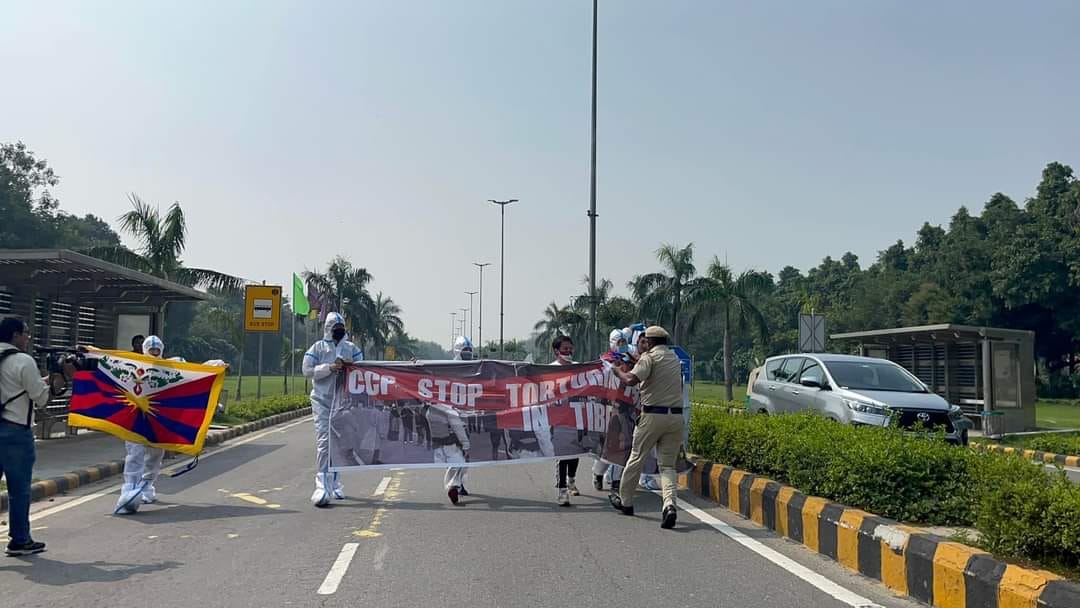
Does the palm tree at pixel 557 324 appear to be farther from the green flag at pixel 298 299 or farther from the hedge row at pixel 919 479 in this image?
the hedge row at pixel 919 479

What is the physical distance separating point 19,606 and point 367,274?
45806 mm

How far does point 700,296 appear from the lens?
3797 cm

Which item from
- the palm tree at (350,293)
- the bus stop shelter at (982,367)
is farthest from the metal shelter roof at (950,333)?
the palm tree at (350,293)

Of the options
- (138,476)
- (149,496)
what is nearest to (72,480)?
(149,496)

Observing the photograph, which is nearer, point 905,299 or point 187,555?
point 187,555

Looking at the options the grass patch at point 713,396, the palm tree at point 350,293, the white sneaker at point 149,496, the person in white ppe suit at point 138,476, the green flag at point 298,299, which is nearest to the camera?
the person in white ppe suit at point 138,476

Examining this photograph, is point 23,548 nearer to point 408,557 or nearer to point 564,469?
point 408,557

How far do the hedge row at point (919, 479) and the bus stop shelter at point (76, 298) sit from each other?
1046 centimetres

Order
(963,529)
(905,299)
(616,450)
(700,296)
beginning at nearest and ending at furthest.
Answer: (963,529), (616,450), (700,296), (905,299)

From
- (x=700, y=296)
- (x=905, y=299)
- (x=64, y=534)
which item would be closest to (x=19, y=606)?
(x=64, y=534)

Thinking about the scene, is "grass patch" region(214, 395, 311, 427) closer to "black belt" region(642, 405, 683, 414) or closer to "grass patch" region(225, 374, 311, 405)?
"grass patch" region(225, 374, 311, 405)

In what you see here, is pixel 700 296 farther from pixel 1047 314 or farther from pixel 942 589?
pixel 942 589

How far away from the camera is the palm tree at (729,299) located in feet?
123

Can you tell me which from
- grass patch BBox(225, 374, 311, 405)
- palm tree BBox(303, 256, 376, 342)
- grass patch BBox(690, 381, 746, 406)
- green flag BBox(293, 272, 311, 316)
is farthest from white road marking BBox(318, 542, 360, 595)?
palm tree BBox(303, 256, 376, 342)
